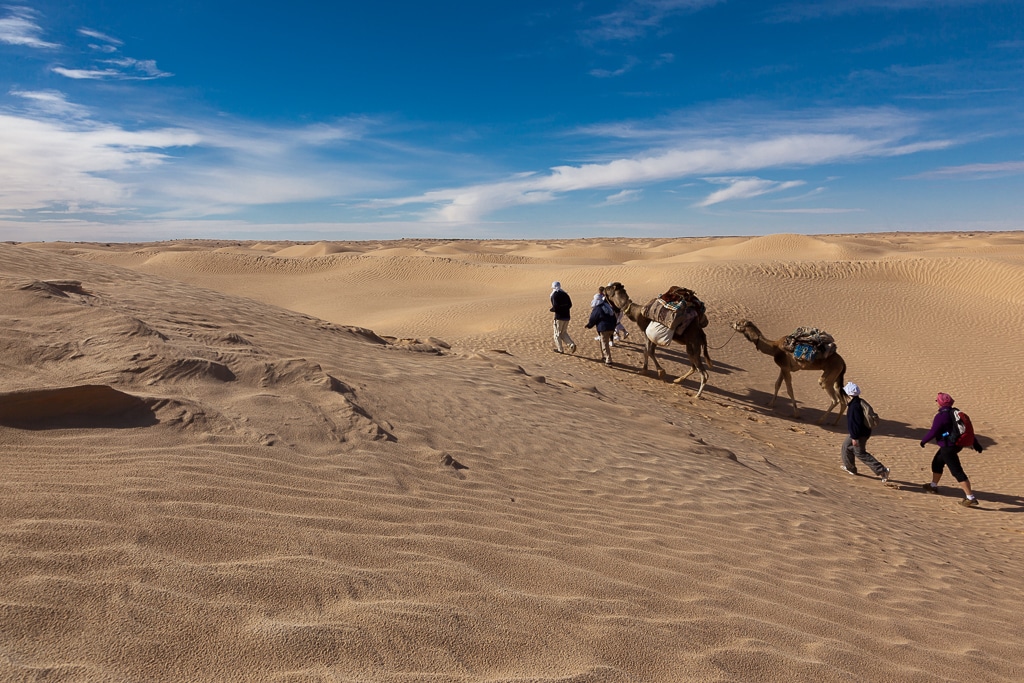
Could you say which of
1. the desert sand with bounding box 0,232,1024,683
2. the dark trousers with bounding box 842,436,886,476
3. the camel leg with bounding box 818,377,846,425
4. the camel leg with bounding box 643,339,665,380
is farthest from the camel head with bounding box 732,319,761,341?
the dark trousers with bounding box 842,436,886,476

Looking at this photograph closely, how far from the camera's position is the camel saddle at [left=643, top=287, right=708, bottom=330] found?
1213 cm

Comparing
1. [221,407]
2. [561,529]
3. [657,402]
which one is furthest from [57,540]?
[657,402]

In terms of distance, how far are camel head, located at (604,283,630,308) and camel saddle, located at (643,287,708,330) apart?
116cm

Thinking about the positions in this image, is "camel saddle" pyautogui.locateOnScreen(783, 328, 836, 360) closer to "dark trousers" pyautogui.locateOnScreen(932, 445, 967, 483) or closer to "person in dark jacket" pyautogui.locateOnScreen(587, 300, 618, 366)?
"dark trousers" pyautogui.locateOnScreen(932, 445, 967, 483)

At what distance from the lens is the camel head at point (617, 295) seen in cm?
1357

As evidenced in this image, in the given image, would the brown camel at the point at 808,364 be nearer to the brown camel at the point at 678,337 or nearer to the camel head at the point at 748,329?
the camel head at the point at 748,329

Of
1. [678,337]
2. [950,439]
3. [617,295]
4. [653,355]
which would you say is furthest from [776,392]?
[950,439]

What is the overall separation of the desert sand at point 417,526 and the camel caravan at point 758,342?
173cm

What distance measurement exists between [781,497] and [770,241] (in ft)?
145

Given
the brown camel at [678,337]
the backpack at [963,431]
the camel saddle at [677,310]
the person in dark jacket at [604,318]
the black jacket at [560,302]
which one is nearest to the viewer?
the backpack at [963,431]

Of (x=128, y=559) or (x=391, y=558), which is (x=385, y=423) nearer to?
(x=391, y=558)

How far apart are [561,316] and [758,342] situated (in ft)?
14.3

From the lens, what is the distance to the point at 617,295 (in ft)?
44.9

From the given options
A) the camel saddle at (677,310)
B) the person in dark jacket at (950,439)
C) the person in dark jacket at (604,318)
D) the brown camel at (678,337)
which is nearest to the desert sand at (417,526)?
the person in dark jacket at (950,439)
